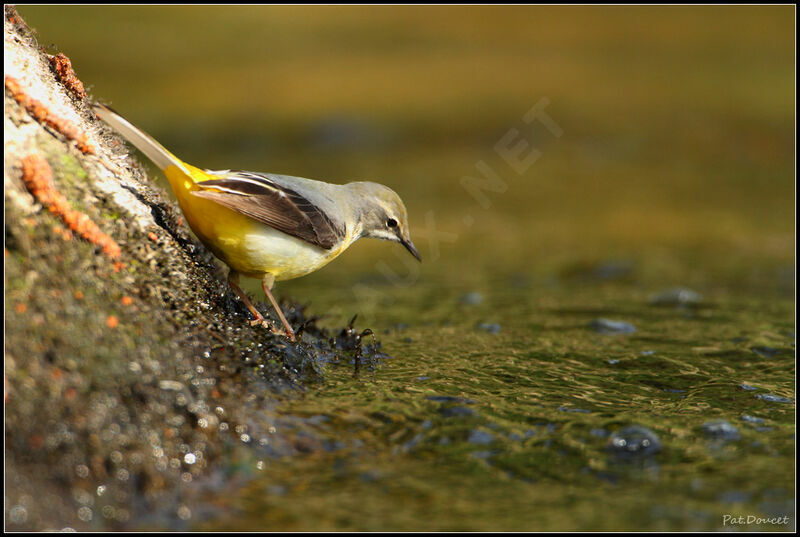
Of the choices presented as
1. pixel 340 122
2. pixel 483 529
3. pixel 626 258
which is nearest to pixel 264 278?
pixel 483 529

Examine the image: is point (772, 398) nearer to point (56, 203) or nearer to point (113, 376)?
point (113, 376)

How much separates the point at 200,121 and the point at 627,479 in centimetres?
1376

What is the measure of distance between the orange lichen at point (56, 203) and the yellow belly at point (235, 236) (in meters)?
0.77

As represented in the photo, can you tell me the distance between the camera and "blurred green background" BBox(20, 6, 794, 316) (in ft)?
37.3

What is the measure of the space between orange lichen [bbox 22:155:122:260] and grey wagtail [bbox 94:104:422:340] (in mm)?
780

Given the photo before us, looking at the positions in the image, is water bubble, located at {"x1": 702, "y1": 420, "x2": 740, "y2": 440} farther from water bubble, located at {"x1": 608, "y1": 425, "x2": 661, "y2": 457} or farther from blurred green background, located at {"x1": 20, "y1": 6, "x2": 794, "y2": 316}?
blurred green background, located at {"x1": 20, "y1": 6, "x2": 794, "y2": 316}

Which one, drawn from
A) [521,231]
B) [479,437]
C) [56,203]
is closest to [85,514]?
[56,203]

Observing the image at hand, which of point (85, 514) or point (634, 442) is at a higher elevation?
point (634, 442)

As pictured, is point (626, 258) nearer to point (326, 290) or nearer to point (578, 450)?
point (326, 290)

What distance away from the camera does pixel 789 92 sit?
16656 mm

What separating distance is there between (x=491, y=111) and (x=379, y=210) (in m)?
11.0

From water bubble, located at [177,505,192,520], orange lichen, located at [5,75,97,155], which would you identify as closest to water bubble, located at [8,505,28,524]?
water bubble, located at [177,505,192,520]

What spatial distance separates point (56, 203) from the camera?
379 cm

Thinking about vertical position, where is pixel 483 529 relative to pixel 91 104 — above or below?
Result: below
